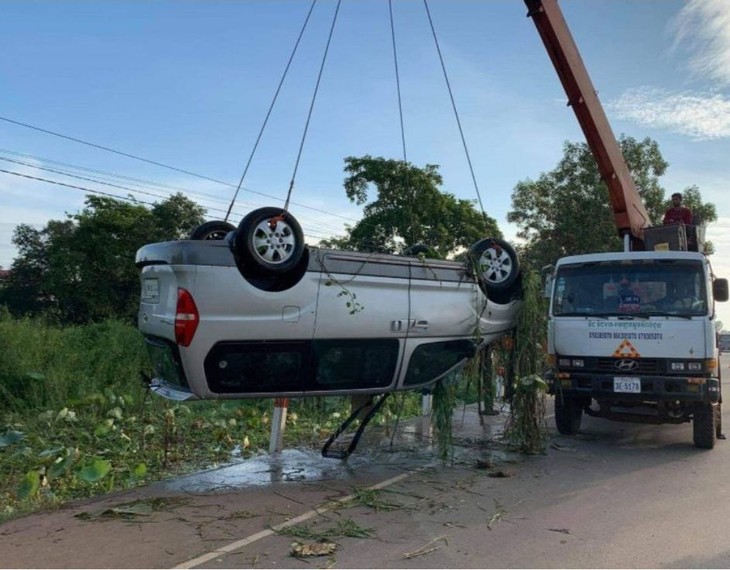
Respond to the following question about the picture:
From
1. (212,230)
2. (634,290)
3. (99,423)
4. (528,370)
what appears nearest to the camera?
(212,230)

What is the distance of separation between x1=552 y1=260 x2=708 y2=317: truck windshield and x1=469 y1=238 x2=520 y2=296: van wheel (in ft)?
4.34

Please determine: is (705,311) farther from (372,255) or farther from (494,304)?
(372,255)

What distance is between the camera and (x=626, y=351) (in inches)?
297

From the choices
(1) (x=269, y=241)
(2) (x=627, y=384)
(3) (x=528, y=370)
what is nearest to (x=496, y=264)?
(3) (x=528, y=370)

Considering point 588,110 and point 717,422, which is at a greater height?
point 588,110

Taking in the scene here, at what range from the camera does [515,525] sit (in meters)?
4.87

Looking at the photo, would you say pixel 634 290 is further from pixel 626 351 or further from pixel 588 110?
pixel 588 110

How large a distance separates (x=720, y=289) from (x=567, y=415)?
2.62 metres

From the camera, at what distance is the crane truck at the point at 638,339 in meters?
7.34

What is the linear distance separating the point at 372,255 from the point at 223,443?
148 inches

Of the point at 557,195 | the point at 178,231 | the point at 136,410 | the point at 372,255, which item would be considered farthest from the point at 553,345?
the point at 178,231

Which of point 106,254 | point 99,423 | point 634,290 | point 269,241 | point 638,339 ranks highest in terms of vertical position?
point 106,254

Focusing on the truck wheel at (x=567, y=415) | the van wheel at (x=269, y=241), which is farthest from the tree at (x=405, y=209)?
the van wheel at (x=269, y=241)

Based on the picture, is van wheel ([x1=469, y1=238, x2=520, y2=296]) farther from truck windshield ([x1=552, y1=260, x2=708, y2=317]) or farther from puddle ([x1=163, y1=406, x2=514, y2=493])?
puddle ([x1=163, y1=406, x2=514, y2=493])
